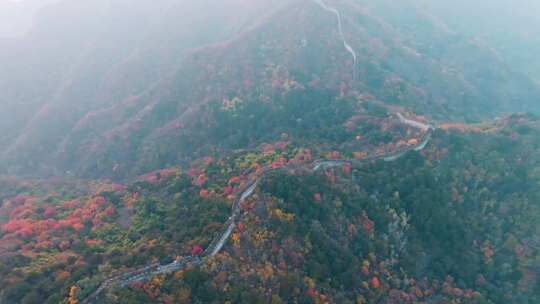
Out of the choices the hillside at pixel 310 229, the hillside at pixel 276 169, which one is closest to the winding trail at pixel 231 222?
the hillside at pixel 276 169

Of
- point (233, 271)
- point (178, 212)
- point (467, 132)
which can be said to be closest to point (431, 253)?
point (467, 132)

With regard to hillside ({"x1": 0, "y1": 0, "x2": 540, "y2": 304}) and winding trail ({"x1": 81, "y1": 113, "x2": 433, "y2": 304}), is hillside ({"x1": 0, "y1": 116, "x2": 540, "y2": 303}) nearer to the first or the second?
hillside ({"x1": 0, "y1": 0, "x2": 540, "y2": 304})

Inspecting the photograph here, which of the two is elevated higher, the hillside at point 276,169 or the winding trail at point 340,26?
the winding trail at point 340,26

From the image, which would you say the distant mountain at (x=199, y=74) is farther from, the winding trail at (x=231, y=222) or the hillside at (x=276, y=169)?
the winding trail at (x=231, y=222)

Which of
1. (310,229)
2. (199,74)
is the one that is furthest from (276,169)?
(199,74)

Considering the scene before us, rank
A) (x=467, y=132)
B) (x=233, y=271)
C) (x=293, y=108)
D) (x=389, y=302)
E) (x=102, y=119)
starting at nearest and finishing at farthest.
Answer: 1. (x=233, y=271)
2. (x=389, y=302)
3. (x=467, y=132)
4. (x=293, y=108)
5. (x=102, y=119)

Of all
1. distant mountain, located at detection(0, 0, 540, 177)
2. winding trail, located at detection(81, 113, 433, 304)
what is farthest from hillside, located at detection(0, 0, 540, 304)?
distant mountain, located at detection(0, 0, 540, 177)

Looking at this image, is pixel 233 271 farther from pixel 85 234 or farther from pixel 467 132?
pixel 467 132
